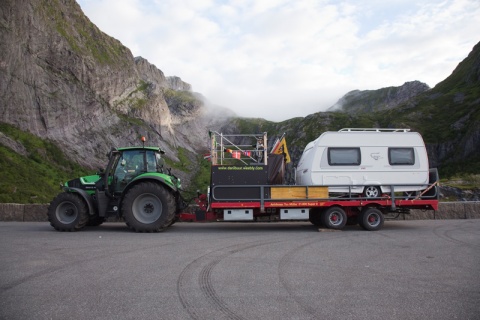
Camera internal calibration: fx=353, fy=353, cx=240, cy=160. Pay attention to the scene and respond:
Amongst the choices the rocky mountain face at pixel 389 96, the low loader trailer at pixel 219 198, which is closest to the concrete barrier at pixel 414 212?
the low loader trailer at pixel 219 198

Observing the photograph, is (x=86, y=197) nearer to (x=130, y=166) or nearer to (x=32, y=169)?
(x=130, y=166)

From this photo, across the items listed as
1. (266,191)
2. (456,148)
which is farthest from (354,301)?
(456,148)

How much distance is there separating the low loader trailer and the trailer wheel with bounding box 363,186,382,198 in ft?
0.11

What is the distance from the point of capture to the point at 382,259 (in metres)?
6.94

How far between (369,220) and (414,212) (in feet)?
12.0

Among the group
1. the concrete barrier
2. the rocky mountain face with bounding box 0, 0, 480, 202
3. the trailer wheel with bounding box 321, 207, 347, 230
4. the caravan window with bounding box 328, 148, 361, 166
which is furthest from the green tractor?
the rocky mountain face with bounding box 0, 0, 480, 202

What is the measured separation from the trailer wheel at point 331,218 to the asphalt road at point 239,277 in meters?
1.40

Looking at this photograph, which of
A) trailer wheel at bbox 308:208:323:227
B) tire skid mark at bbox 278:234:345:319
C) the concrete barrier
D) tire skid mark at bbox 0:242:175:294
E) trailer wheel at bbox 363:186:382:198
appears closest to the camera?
tire skid mark at bbox 278:234:345:319

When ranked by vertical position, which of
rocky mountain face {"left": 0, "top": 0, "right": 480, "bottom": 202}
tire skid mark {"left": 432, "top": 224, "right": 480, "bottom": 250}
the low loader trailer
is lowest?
tire skid mark {"left": 432, "top": 224, "right": 480, "bottom": 250}

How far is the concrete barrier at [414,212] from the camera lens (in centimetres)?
1360

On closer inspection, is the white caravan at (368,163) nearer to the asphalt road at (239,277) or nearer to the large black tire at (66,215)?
the asphalt road at (239,277)

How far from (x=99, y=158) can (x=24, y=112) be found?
36.4 feet

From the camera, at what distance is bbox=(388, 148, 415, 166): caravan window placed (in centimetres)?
1148

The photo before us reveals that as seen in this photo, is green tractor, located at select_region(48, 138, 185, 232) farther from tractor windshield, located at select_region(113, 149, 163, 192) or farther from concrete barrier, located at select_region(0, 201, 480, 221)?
concrete barrier, located at select_region(0, 201, 480, 221)
